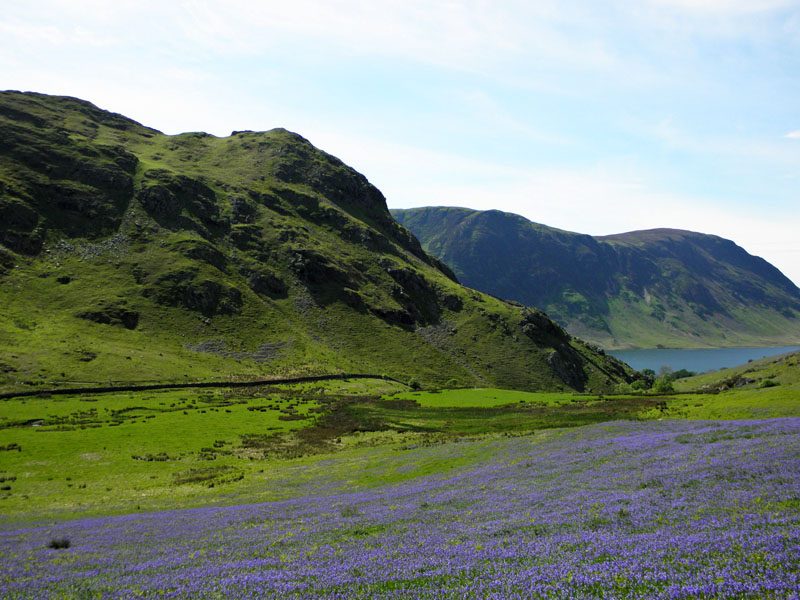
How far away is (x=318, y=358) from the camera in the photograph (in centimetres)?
15788

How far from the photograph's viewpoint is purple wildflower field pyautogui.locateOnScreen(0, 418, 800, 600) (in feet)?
33.1

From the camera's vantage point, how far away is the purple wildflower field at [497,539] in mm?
10078

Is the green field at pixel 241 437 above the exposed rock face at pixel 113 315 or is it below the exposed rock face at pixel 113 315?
below

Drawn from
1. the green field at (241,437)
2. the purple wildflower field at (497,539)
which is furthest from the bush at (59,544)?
the green field at (241,437)

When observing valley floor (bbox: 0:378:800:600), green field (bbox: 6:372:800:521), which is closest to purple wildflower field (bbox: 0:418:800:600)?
valley floor (bbox: 0:378:800:600)

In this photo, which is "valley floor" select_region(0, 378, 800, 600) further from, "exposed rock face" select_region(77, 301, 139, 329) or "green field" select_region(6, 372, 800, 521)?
"exposed rock face" select_region(77, 301, 139, 329)

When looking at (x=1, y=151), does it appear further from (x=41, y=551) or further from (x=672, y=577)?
(x=672, y=577)

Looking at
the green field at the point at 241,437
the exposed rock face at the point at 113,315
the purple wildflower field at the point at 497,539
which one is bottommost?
the green field at the point at 241,437

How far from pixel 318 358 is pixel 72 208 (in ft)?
398

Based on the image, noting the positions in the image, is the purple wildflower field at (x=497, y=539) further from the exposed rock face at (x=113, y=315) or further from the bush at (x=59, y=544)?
the exposed rock face at (x=113, y=315)

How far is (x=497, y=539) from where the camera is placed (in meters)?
14.4

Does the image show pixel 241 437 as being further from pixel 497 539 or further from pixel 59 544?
pixel 497 539

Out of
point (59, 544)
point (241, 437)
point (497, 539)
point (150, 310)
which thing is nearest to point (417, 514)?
point (497, 539)

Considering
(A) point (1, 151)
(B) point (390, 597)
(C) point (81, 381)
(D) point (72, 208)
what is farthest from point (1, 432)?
(A) point (1, 151)
